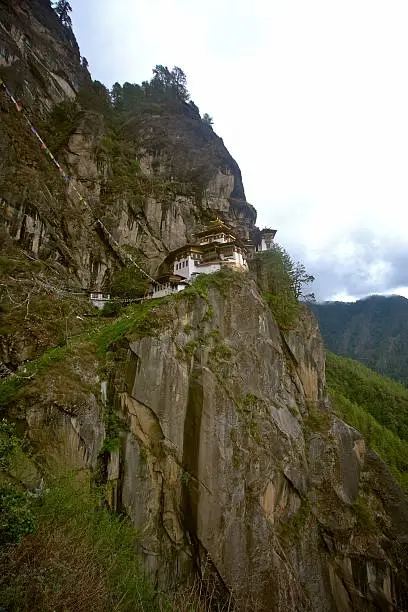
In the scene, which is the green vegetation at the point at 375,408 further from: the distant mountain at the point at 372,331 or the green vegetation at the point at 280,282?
the distant mountain at the point at 372,331

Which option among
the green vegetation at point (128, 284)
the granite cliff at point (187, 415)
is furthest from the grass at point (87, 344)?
the green vegetation at point (128, 284)

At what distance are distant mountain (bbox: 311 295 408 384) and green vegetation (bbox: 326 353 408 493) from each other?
145 feet

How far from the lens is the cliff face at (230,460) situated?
1925cm

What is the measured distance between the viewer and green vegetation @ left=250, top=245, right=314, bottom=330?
1468 inches

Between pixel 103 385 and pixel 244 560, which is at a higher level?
pixel 103 385

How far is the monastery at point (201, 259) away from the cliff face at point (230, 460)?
24.2 feet

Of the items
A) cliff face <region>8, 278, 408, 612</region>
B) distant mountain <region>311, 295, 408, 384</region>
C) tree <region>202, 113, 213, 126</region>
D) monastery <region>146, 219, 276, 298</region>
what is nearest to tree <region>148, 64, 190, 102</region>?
tree <region>202, 113, 213, 126</region>

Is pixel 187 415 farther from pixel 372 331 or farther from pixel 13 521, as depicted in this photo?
pixel 372 331

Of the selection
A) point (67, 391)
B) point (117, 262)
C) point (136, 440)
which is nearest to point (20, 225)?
point (117, 262)

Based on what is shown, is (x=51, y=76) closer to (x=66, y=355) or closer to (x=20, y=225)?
(x=20, y=225)

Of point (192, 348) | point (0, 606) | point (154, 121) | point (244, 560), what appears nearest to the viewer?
point (0, 606)

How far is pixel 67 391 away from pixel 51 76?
178ft

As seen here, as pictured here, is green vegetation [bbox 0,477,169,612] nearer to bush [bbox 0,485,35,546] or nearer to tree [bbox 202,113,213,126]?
bush [bbox 0,485,35,546]

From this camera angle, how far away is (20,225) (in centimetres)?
3241
